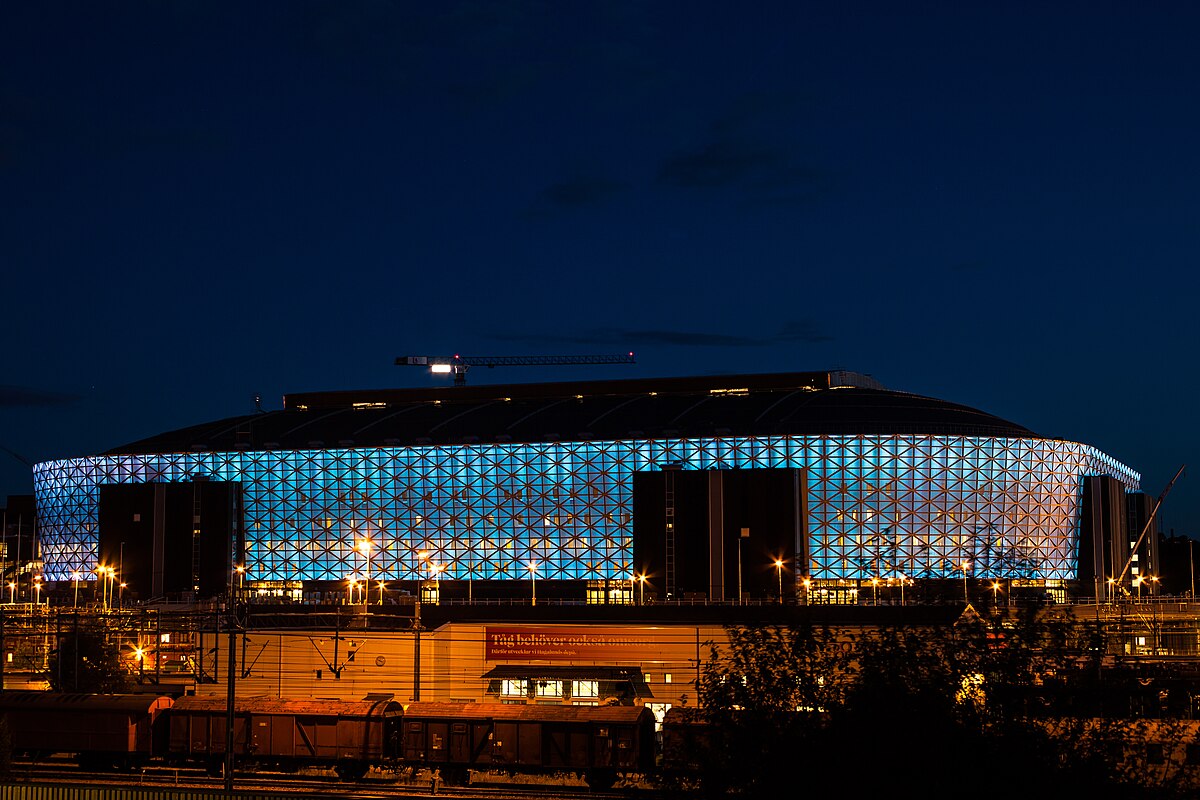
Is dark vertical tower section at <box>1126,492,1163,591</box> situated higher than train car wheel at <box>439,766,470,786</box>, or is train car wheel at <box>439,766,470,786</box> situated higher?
dark vertical tower section at <box>1126,492,1163,591</box>

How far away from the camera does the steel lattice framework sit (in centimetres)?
13512

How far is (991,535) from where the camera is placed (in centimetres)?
13688

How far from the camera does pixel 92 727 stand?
4891 cm

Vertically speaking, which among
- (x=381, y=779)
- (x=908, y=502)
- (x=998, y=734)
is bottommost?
(x=381, y=779)

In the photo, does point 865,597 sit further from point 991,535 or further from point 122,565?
point 122,565

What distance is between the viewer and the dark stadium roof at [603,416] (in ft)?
449

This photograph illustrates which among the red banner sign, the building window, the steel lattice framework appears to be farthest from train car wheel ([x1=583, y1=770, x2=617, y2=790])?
the steel lattice framework

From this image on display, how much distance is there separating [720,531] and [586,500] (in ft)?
73.5

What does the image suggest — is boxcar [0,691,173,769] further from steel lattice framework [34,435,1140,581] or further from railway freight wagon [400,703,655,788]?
steel lattice framework [34,435,1140,581]

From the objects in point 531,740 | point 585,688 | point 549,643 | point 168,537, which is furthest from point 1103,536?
point 531,740

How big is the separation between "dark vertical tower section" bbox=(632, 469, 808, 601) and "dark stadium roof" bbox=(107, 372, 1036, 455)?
11.9 m

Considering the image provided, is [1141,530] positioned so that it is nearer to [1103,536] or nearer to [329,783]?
[1103,536]

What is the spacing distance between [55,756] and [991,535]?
4019 inches

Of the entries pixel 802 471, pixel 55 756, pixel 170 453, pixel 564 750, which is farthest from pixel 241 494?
pixel 564 750
